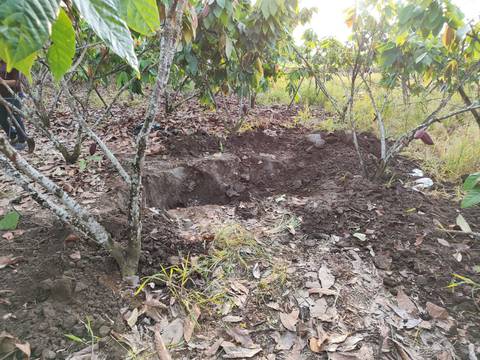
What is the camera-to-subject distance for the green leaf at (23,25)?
29cm

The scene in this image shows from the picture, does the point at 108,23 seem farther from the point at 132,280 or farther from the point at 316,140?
the point at 316,140

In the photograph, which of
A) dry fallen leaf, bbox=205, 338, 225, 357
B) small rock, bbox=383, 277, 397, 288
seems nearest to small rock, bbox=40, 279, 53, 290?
dry fallen leaf, bbox=205, 338, 225, 357

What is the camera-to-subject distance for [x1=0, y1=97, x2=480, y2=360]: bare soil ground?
1.08 metres

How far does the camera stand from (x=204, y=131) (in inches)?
118

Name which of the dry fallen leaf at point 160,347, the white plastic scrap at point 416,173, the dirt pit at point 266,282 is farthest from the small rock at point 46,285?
the white plastic scrap at point 416,173

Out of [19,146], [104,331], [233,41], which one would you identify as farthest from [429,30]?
[19,146]

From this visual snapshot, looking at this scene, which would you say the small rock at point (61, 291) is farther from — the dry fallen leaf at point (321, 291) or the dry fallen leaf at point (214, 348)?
the dry fallen leaf at point (321, 291)

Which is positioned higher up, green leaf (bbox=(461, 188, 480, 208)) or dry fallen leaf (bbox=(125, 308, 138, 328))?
green leaf (bbox=(461, 188, 480, 208))

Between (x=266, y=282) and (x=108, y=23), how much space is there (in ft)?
4.05

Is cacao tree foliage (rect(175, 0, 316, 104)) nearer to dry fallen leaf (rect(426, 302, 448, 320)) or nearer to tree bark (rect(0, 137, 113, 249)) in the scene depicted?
tree bark (rect(0, 137, 113, 249))

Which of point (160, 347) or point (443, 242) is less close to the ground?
point (443, 242)

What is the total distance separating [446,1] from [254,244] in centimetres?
144

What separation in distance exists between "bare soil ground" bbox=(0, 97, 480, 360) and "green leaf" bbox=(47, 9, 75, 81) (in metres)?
0.94

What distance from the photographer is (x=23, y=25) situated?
0.97 ft
